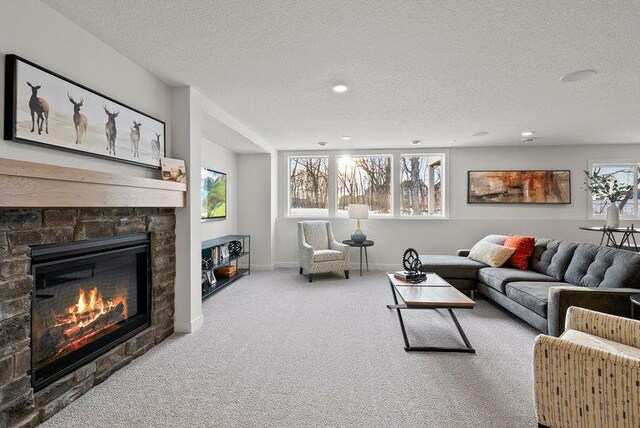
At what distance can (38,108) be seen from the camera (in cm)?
169

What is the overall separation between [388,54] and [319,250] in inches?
142

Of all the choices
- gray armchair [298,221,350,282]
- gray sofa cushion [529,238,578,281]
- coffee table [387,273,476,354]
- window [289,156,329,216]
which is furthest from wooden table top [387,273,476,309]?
window [289,156,329,216]

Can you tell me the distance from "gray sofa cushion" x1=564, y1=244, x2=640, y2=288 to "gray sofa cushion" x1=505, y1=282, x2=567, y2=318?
20cm

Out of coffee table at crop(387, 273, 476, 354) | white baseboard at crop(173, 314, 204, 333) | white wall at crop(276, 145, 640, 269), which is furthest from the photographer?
white wall at crop(276, 145, 640, 269)


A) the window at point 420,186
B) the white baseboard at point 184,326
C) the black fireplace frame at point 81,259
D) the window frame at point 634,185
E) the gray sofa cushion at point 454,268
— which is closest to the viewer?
the black fireplace frame at point 81,259

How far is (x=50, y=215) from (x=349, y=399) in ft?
6.92

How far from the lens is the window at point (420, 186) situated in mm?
5938

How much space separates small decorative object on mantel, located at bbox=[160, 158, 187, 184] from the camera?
2.67 m

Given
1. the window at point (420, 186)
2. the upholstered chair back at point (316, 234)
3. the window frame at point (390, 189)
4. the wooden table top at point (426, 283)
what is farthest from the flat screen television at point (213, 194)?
the window at point (420, 186)

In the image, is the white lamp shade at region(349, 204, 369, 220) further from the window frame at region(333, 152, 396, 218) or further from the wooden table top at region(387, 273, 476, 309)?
the wooden table top at region(387, 273, 476, 309)

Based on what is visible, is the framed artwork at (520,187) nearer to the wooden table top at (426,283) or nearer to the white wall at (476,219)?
the white wall at (476,219)

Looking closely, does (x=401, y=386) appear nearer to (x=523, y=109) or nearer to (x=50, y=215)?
(x=50, y=215)

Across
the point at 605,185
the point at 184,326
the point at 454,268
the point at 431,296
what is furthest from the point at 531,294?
the point at 605,185

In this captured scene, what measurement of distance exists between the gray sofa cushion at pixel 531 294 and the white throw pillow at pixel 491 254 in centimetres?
77
